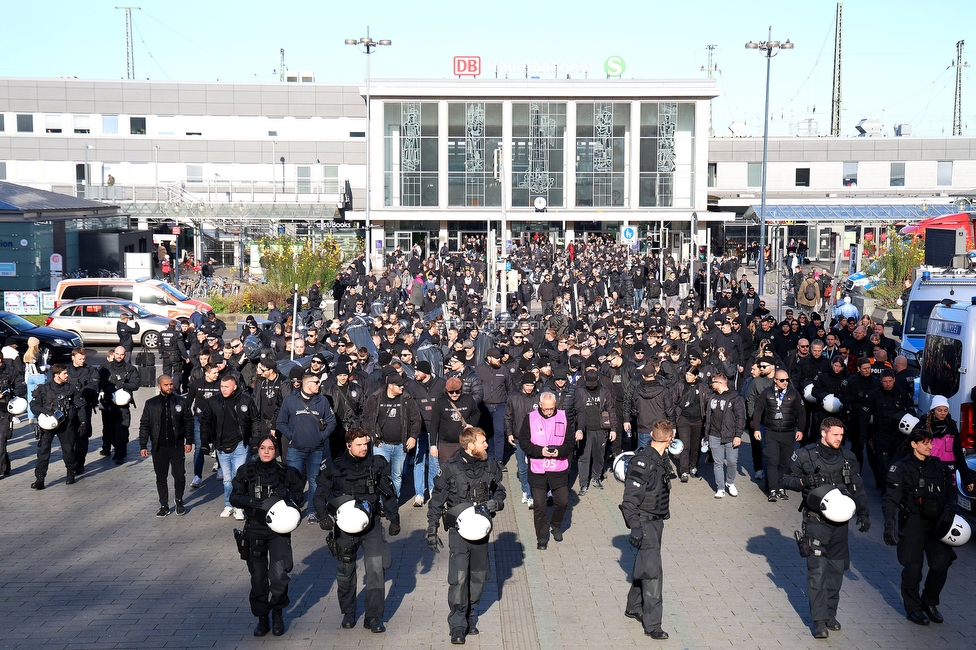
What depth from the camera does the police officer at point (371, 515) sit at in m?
8.18

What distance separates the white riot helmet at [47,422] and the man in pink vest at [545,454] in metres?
6.13

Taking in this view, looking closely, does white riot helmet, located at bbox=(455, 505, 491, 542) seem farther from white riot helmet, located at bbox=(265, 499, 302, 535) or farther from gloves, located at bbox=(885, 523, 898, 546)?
gloves, located at bbox=(885, 523, 898, 546)

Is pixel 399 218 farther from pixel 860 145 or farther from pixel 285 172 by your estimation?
pixel 860 145

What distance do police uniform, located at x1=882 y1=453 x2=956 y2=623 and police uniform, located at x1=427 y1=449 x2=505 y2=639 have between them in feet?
11.1

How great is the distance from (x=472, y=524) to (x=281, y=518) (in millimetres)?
1486

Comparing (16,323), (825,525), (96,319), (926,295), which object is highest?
(926,295)

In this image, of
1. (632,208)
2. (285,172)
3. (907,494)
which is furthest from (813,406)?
(285,172)

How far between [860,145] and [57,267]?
5176cm

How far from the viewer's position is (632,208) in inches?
2244

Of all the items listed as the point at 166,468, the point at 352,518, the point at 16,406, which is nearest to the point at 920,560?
the point at 352,518

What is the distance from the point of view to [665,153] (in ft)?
187

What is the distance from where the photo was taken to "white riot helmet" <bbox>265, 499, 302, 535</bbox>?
314 inches

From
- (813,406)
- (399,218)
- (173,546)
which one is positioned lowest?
(173,546)

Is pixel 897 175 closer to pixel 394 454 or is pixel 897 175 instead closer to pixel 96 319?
pixel 96 319
